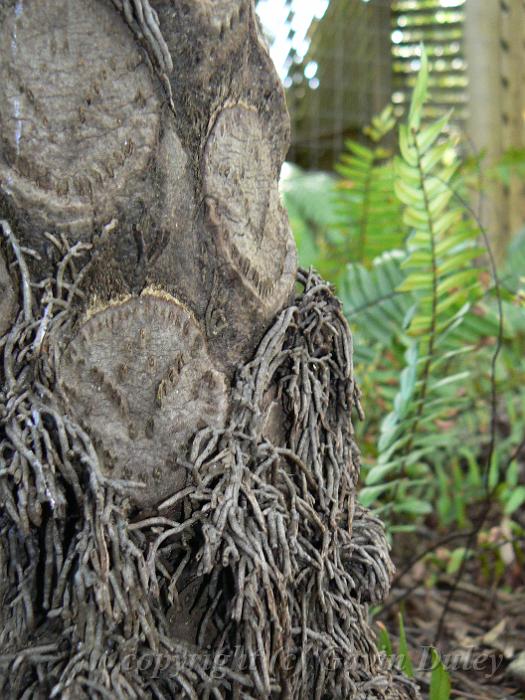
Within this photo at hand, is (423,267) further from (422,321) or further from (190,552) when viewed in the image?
(190,552)

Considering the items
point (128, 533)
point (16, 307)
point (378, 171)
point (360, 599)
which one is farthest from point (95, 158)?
point (378, 171)

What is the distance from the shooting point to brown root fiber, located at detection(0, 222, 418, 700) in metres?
0.90

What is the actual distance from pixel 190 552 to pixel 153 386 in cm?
21

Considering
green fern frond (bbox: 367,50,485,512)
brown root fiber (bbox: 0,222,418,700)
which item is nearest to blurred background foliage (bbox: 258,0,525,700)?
green fern frond (bbox: 367,50,485,512)

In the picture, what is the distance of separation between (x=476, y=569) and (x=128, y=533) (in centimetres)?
171

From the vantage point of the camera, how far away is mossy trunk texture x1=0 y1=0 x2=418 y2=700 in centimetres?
91

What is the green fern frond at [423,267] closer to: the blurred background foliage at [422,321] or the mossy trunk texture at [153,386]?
the blurred background foliage at [422,321]

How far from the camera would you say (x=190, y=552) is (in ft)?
3.23

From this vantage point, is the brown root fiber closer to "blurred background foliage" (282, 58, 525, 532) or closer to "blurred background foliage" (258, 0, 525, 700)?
"blurred background foliage" (258, 0, 525, 700)

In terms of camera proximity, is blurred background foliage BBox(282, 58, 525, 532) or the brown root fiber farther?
blurred background foliage BBox(282, 58, 525, 532)

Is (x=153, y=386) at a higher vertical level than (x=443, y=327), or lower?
higher

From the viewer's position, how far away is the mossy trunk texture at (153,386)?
906mm

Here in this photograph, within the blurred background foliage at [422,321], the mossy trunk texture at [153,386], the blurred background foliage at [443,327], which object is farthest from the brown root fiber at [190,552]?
the blurred background foliage at [422,321]

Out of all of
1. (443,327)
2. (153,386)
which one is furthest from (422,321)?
(153,386)
